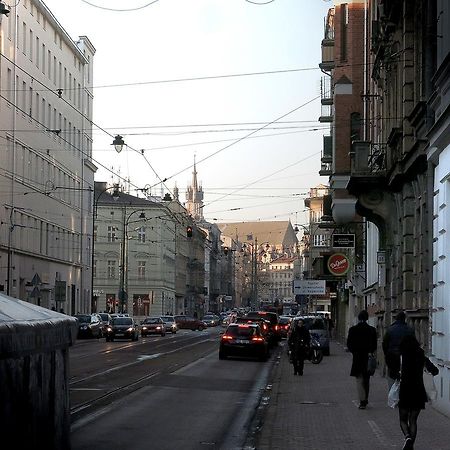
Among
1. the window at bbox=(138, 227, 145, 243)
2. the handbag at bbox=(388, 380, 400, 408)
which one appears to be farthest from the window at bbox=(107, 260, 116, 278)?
the handbag at bbox=(388, 380, 400, 408)

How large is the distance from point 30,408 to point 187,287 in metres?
130

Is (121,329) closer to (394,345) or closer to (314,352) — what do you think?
(314,352)

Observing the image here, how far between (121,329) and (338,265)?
20050 mm

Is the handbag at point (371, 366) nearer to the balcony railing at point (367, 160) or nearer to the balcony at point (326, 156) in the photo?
the balcony railing at point (367, 160)

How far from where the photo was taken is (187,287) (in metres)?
138

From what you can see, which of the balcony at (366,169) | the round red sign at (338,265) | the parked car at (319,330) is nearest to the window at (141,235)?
the parked car at (319,330)

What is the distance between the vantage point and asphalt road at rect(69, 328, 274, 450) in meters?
14.5

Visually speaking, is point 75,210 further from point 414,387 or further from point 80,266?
point 414,387

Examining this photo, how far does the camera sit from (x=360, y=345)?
19516mm

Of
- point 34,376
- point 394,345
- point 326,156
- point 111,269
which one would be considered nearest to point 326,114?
point 326,156

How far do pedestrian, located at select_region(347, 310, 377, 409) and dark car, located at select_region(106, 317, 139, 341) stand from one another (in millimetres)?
40394

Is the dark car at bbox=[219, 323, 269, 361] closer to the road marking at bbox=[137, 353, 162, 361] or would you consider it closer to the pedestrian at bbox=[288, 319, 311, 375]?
the road marking at bbox=[137, 353, 162, 361]

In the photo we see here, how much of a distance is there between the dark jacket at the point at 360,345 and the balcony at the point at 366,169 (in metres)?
8.30

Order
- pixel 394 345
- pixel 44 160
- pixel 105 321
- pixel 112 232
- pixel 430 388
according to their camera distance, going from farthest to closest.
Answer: pixel 112 232
pixel 44 160
pixel 105 321
pixel 430 388
pixel 394 345
